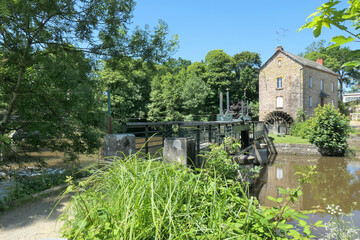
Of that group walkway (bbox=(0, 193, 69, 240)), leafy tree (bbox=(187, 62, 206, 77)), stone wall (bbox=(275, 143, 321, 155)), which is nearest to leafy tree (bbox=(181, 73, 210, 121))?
leafy tree (bbox=(187, 62, 206, 77))

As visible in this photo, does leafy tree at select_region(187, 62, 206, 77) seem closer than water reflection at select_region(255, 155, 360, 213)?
No

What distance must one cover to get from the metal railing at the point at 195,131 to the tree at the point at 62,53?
1445 millimetres

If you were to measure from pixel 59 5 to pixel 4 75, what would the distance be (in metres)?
1.92

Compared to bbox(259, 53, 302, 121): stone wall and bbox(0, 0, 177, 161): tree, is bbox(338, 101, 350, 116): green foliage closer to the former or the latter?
bbox(259, 53, 302, 121): stone wall

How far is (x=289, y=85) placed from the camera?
26078mm

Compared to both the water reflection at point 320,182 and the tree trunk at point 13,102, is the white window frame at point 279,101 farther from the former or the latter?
the tree trunk at point 13,102

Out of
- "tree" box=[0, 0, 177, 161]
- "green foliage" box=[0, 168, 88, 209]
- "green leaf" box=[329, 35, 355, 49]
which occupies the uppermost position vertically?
"tree" box=[0, 0, 177, 161]

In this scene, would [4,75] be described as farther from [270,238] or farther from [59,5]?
[270,238]

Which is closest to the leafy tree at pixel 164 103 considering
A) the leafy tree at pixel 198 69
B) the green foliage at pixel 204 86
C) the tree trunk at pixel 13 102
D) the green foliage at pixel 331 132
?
the green foliage at pixel 204 86

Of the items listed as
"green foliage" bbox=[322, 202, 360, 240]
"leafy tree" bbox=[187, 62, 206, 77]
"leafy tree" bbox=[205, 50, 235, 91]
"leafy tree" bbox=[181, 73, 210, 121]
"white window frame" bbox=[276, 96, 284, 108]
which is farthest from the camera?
"leafy tree" bbox=[187, 62, 206, 77]

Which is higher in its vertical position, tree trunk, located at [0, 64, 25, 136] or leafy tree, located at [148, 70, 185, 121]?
leafy tree, located at [148, 70, 185, 121]

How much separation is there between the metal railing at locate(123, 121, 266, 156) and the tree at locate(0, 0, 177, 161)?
4.74 feet

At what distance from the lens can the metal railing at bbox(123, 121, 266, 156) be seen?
15.0 ft

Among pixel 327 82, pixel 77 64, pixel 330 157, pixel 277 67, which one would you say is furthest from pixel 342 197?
pixel 327 82
